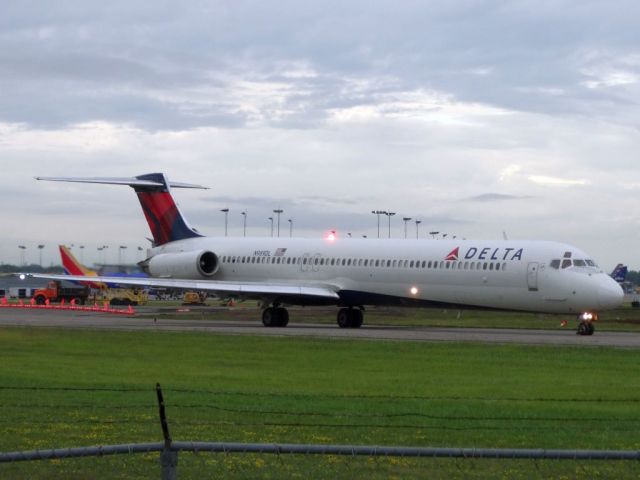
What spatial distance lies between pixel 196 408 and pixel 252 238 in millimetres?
36335

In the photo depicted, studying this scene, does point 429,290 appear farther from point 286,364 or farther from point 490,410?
point 490,410

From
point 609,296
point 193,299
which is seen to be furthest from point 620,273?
point 609,296

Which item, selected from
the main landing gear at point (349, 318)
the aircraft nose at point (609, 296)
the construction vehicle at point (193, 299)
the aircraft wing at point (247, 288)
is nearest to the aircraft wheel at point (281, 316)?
the aircraft wing at point (247, 288)

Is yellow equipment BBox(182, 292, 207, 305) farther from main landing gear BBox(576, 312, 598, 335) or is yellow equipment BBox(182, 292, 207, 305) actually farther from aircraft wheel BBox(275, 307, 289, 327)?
main landing gear BBox(576, 312, 598, 335)

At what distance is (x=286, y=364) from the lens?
2672 centimetres

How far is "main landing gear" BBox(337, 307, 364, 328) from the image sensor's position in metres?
47.6

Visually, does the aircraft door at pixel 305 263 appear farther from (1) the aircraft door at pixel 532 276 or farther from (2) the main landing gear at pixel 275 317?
(1) the aircraft door at pixel 532 276

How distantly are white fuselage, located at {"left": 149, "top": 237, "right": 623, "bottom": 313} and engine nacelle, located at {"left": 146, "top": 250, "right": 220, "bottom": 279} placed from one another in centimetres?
40

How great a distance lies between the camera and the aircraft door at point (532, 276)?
40656 millimetres

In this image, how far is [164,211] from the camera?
55.7 m

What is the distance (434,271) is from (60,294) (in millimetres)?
53393

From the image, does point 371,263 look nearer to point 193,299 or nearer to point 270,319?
point 270,319

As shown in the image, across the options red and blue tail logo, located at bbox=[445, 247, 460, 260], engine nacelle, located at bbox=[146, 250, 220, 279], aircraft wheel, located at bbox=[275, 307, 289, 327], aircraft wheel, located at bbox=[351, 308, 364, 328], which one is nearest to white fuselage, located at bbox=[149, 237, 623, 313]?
red and blue tail logo, located at bbox=[445, 247, 460, 260]

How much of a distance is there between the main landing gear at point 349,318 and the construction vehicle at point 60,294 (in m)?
47.0
